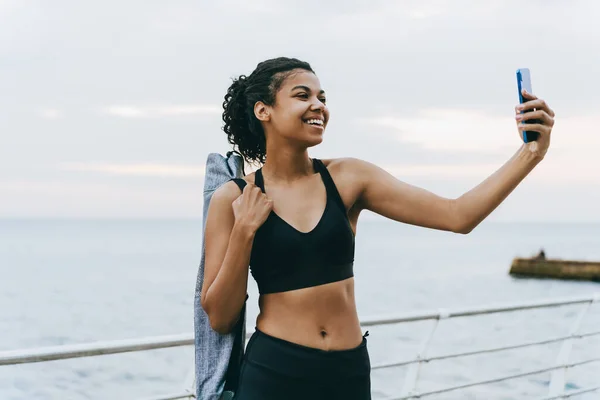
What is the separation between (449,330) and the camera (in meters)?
26.8

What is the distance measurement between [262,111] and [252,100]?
0.18ft

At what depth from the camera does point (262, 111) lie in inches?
78.7

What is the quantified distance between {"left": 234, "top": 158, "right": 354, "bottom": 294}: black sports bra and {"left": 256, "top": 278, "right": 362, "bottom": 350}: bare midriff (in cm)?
2

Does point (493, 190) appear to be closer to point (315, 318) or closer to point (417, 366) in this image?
point (315, 318)

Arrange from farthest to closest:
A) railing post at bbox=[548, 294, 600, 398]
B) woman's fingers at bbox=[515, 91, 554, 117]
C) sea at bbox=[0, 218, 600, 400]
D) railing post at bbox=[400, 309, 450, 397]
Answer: sea at bbox=[0, 218, 600, 400] → railing post at bbox=[548, 294, 600, 398] → railing post at bbox=[400, 309, 450, 397] → woman's fingers at bbox=[515, 91, 554, 117]

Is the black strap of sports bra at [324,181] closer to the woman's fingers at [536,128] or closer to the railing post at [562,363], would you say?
the woman's fingers at [536,128]

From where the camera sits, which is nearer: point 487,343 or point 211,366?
point 211,366

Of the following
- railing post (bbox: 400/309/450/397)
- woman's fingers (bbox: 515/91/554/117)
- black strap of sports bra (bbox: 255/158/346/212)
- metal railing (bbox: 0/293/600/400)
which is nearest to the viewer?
woman's fingers (bbox: 515/91/554/117)

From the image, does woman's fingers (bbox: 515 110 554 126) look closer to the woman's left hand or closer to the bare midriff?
the woman's left hand

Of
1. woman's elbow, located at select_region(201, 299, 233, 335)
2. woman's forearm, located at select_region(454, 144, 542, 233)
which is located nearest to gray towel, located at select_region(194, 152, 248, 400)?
woman's elbow, located at select_region(201, 299, 233, 335)

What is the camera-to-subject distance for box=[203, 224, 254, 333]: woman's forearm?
5.92 feet

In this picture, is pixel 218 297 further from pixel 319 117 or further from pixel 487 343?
pixel 487 343

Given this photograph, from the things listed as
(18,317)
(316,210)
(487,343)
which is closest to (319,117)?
(316,210)

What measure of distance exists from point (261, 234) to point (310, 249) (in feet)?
0.43
